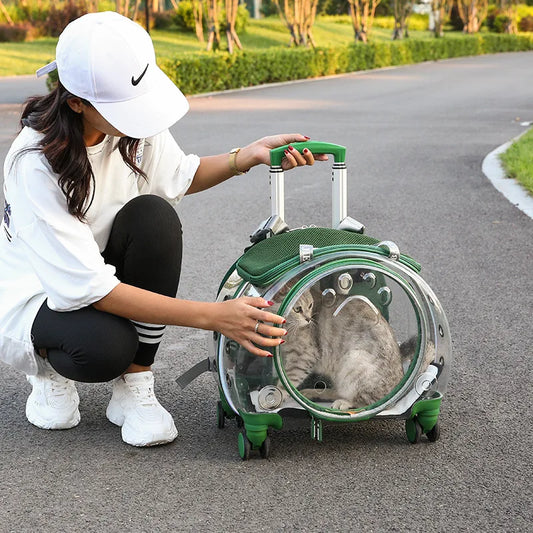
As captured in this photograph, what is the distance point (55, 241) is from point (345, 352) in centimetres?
90

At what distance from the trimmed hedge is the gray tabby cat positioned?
14243 millimetres

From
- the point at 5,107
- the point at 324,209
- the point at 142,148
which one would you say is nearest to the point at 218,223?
the point at 324,209

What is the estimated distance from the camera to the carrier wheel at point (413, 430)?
2.95 meters

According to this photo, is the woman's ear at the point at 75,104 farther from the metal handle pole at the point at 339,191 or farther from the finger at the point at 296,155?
the metal handle pole at the point at 339,191

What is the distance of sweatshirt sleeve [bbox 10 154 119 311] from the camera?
2.66 m

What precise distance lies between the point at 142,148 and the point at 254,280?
0.63 meters

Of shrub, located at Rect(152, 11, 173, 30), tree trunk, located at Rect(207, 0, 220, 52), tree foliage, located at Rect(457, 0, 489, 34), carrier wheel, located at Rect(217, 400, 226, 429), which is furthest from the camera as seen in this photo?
tree foliage, located at Rect(457, 0, 489, 34)

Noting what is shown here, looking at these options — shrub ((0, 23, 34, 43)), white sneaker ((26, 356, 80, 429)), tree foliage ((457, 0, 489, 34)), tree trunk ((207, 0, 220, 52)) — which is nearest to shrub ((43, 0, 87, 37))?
shrub ((0, 23, 34, 43))

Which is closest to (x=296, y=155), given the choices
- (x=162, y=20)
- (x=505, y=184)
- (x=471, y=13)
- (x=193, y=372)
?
(x=193, y=372)

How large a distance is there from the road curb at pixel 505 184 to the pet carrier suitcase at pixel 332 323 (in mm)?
3995

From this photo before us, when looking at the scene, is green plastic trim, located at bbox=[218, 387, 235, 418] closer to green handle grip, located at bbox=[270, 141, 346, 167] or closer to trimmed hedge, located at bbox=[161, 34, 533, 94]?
green handle grip, located at bbox=[270, 141, 346, 167]

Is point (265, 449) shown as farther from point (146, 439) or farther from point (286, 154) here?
point (286, 154)

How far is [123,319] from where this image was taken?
2.89 metres

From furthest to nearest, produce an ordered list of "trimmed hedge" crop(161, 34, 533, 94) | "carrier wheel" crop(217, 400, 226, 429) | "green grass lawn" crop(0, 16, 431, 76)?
"green grass lawn" crop(0, 16, 431, 76) → "trimmed hedge" crop(161, 34, 533, 94) → "carrier wheel" crop(217, 400, 226, 429)
